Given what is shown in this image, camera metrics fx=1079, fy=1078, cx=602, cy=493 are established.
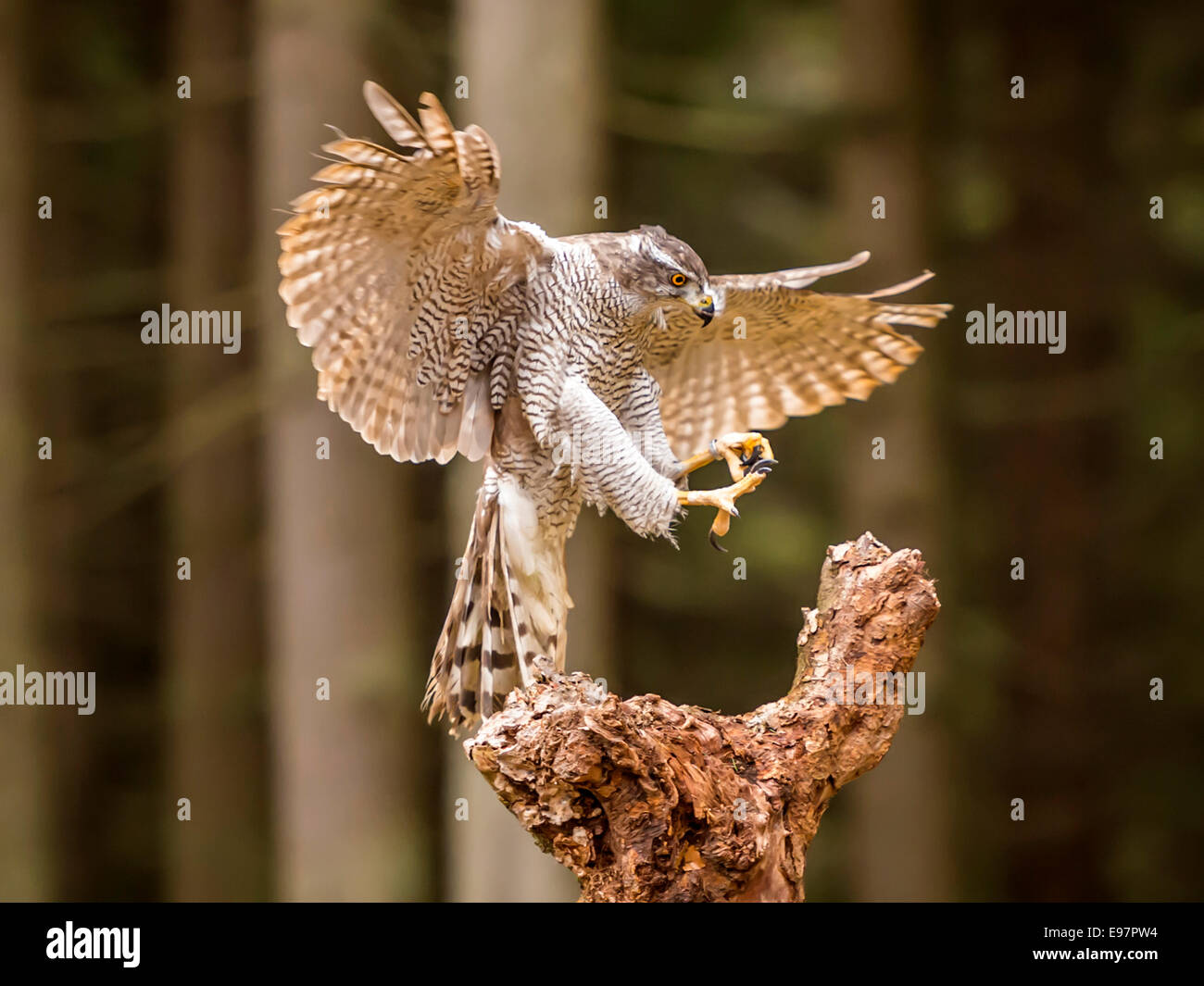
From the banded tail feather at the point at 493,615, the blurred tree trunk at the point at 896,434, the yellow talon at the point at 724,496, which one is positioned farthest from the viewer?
the blurred tree trunk at the point at 896,434

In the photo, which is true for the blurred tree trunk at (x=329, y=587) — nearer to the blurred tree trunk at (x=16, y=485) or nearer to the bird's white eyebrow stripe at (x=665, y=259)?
the blurred tree trunk at (x=16, y=485)

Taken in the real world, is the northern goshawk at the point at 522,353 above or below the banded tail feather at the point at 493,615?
above

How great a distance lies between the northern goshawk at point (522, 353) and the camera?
7.18ft

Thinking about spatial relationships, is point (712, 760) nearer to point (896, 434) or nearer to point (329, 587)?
point (329, 587)

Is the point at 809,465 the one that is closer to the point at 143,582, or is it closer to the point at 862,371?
the point at 862,371

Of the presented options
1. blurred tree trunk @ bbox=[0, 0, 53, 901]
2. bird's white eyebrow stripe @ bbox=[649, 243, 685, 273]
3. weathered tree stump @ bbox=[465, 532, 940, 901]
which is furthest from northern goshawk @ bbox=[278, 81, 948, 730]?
blurred tree trunk @ bbox=[0, 0, 53, 901]

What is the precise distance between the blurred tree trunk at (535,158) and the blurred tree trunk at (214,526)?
2.09 metres

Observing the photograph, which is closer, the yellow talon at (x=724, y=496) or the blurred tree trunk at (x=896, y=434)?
the yellow talon at (x=724, y=496)

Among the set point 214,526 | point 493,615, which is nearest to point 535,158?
point 493,615

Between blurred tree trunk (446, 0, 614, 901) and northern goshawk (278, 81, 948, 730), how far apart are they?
0.85m

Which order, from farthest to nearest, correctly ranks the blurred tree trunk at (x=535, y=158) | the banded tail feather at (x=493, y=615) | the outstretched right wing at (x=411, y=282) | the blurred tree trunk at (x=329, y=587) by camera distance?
the blurred tree trunk at (x=329, y=587), the blurred tree trunk at (x=535, y=158), the banded tail feather at (x=493, y=615), the outstretched right wing at (x=411, y=282)

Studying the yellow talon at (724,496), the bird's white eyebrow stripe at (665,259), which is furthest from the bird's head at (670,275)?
the yellow talon at (724,496)

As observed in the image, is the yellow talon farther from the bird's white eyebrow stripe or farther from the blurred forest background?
the blurred forest background

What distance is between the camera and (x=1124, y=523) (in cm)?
496
